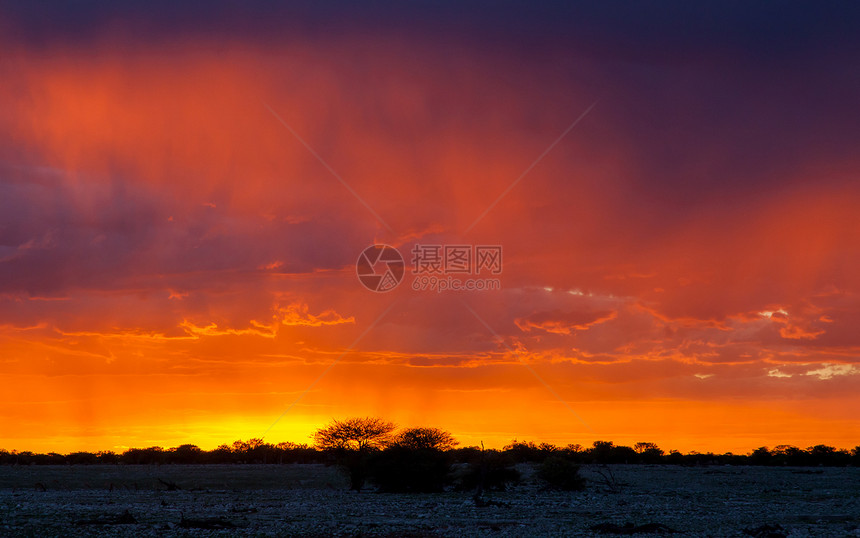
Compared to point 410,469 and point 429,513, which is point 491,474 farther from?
point 429,513

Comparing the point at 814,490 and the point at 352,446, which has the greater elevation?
the point at 352,446

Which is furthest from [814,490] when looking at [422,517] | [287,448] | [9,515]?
[287,448]

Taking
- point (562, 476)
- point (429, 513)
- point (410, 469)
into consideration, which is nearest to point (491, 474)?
point (562, 476)

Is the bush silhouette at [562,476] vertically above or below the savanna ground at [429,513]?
above

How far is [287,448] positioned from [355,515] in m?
147

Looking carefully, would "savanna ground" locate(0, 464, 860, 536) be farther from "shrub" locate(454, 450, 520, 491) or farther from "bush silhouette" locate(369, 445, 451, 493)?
"bush silhouette" locate(369, 445, 451, 493)

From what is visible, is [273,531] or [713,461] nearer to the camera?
[273,531]

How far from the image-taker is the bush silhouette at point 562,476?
64.1 metres

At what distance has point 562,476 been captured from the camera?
64.2m

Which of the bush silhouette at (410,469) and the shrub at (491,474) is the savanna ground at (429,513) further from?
the bush silhouette at (410,469)

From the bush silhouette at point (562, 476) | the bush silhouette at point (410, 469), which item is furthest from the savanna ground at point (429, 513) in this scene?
the bush silhouette at point (410, 469)

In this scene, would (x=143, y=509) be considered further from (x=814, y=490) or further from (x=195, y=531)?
(x=814, y=490)

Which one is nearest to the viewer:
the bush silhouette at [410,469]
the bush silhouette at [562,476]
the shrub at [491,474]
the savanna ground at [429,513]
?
the savanna ground at [429,513]

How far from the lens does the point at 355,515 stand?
136 ft
